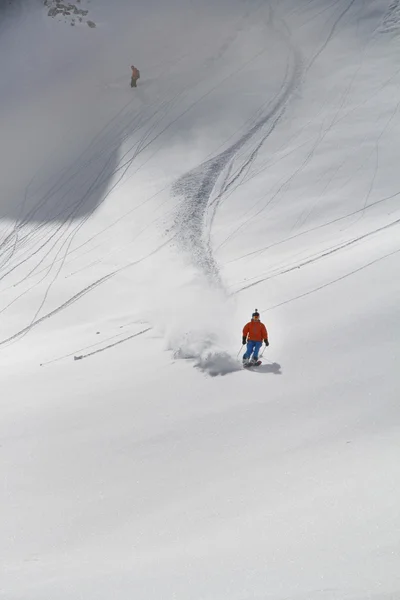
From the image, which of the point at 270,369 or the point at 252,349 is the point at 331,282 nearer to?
the point at 252,349

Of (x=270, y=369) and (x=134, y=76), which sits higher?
(x=134, y=76)

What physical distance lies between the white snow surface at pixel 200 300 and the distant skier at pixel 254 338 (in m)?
0.34

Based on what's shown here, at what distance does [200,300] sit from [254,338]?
10.1ft

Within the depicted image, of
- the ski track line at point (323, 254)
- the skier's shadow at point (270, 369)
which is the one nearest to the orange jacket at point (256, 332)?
the skier's shadow at point (270, 369)

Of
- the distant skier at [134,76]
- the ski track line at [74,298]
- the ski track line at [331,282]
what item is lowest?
the ski track line at [331,282]

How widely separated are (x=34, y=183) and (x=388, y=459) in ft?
59.3

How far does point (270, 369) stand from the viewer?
10422 mm

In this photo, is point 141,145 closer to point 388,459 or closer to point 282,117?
point 282,117

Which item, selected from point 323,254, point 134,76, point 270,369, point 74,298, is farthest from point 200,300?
point 134,76

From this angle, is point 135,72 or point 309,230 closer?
point 309,230

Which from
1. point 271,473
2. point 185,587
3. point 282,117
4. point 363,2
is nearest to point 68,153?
point 282,117

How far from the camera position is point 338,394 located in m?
9.16

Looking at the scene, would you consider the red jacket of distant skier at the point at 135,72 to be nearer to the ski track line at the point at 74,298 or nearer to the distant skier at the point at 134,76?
the distant skier at the point at 134,76

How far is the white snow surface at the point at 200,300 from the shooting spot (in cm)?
669
